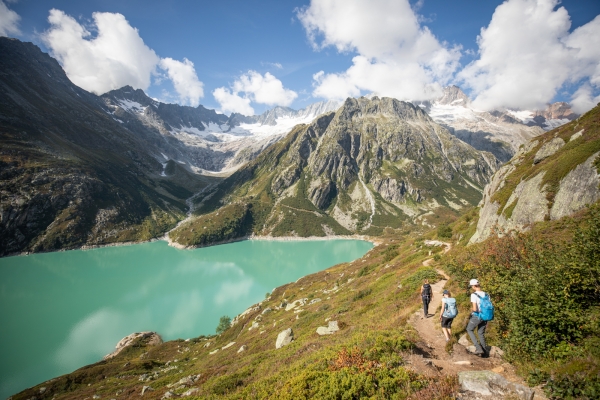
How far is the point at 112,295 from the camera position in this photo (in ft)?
309

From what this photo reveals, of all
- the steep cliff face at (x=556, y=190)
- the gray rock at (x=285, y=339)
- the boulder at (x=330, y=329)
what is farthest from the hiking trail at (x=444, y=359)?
the steep cliff face at (x=556, y=190)

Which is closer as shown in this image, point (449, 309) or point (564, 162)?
point (449, 309)

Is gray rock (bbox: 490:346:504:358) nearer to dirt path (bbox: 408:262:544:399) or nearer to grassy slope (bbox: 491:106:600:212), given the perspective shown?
dirt path (bbox: 408:262:544:399)

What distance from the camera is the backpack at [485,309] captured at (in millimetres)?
10906

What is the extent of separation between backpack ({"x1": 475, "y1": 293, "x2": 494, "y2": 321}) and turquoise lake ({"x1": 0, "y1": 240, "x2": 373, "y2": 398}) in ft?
237

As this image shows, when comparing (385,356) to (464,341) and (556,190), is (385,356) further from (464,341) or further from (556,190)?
(556,190)

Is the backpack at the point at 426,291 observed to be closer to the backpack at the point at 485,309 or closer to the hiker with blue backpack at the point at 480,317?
the hiker with blue backpack at the point at 480,317

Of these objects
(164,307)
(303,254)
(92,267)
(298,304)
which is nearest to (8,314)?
(164,307)

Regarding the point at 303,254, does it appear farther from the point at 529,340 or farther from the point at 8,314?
the point at 529,340

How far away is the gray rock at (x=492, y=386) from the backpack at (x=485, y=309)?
9.71ft

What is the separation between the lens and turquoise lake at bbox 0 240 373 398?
5950 cm

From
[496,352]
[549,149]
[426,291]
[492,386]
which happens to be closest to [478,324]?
[496,352]

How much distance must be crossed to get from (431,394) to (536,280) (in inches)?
220

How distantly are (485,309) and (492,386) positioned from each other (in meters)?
3.76
